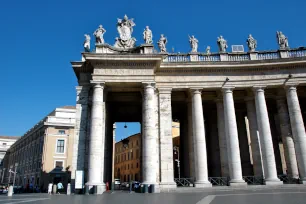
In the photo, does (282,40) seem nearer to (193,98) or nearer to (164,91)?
(193,98)

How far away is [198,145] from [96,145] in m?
8.67

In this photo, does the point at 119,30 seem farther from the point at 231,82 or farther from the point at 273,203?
the point at 273,203

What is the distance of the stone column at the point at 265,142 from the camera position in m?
21.4

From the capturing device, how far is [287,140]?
2428 cm

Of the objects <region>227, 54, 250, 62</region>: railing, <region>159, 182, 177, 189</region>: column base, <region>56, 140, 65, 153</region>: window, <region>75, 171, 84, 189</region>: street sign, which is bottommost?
<region>159, 182, 177, 189</region>: column base

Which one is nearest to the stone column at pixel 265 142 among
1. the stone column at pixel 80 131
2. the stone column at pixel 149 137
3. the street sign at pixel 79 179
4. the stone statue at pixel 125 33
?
the stone column at pixel 149 137

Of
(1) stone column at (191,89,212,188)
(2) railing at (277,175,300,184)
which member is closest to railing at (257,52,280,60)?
(1) stone column at (191,89,212,188)

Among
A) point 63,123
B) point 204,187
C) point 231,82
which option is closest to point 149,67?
point 231,82

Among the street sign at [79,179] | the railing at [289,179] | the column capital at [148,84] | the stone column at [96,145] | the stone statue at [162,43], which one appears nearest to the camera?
the stone column at [96,145]

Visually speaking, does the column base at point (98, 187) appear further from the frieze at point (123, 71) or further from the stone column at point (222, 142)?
the stone column at point (222, 142)

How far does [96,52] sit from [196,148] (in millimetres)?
12336

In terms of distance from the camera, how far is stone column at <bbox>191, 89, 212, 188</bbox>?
21.4m

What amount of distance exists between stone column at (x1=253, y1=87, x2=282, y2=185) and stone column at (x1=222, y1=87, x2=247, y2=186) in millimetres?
2166

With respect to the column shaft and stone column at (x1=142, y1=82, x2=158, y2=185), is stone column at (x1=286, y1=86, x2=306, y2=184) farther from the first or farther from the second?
stone column at (x1=142, y1=82, x2=158, y2=185)
